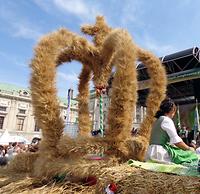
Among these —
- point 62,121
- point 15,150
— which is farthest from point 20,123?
point 62,121

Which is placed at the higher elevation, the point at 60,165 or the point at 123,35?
the point at 123,35

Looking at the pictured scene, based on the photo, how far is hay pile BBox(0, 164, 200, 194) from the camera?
51.3 inches

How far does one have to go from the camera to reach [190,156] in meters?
2.29

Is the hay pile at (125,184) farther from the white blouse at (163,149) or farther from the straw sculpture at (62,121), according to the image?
the white blouse at (163,149)

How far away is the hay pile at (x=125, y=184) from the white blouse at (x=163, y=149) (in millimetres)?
694

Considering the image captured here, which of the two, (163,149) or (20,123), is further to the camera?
(20,123)

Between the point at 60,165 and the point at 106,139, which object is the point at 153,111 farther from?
the point at 60,165

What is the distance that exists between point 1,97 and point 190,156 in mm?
38731

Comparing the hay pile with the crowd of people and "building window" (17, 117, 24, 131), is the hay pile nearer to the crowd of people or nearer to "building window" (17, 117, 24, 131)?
the crowd of people

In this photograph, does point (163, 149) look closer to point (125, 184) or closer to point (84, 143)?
point (84, 143)

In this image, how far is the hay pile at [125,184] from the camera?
1304mm

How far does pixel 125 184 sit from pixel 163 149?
0.98 m

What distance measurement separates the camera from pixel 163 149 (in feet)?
7.69

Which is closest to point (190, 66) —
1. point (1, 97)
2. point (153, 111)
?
point (153, 111)
